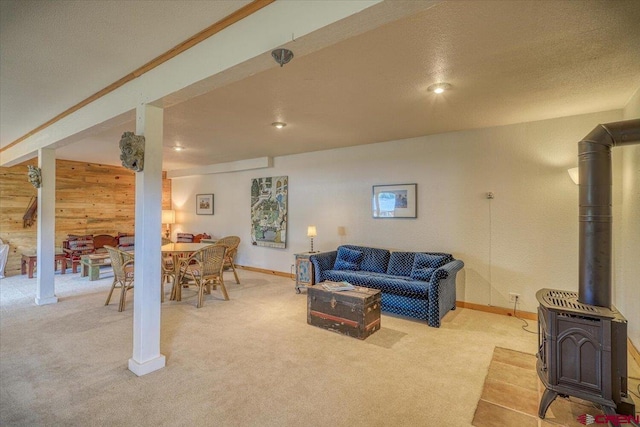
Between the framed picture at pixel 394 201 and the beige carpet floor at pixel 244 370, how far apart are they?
166cm

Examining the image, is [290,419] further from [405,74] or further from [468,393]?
[405,74]

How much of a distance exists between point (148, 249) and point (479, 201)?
13.6 feet

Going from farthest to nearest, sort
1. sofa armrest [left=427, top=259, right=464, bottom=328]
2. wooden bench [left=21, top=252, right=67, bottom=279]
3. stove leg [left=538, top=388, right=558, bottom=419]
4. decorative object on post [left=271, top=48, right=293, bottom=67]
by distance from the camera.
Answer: wooden bench [left=21, top=252, right=67, bottom=279]
sofa armrest [left=427, top=259, right=464, bottom=328]
stove leg [left=538, top=388, right=558, bottom=419]
decorative object on post [left=271, top=48, right=293, bottom=67]

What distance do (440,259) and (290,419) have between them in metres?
3.00

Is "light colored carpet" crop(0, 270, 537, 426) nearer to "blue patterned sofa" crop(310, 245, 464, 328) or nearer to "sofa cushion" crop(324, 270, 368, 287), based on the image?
"blue patterned sofa" crop(310, 245, 464, 328)

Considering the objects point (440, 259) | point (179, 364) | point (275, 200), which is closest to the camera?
point (179, 364)

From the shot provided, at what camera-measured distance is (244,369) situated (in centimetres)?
269

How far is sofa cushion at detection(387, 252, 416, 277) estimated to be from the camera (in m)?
4.61

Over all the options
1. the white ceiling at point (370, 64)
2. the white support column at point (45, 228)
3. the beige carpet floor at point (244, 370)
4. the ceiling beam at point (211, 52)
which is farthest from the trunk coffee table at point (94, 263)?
the ceiling beam at point (211, 52)

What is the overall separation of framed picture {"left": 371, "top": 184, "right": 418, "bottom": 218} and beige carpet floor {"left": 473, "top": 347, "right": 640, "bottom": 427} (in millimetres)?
2591

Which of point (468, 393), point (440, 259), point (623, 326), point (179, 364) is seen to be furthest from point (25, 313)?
point (623, 326)

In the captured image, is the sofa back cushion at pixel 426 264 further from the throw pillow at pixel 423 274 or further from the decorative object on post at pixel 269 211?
the decorative object on post at pixel 269 211

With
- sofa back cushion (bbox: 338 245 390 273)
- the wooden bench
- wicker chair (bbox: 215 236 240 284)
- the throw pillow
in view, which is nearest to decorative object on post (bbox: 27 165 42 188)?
wicker chair (bbox: 215 236 240 284)

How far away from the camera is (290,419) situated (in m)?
2.04
